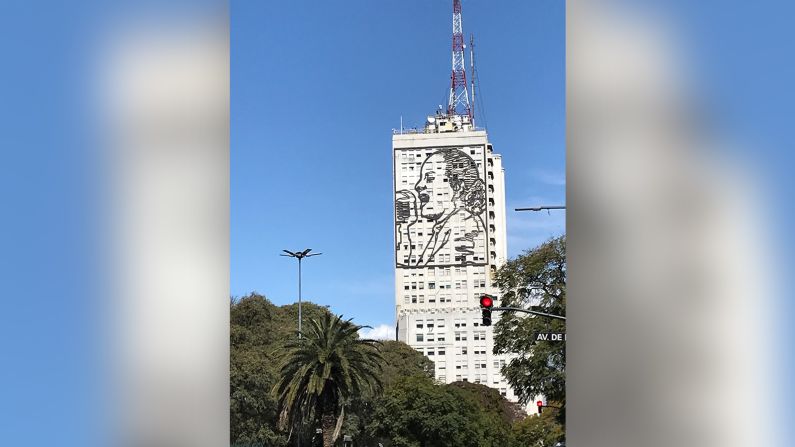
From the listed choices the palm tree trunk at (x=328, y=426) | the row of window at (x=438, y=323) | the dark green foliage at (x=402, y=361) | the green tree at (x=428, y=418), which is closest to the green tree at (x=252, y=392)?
the green tree at (x=428, y=418)

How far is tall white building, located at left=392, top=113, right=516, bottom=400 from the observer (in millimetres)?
136375

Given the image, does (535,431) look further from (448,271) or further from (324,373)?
(448,271)

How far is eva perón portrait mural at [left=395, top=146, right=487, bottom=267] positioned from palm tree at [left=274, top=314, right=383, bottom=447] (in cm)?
10294

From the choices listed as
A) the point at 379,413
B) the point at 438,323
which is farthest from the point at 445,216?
the point at 379,413

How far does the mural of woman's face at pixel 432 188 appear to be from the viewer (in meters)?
139

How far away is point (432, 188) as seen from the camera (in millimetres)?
140125

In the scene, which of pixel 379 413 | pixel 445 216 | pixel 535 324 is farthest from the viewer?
pixel 445 216

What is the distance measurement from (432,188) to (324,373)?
108 m

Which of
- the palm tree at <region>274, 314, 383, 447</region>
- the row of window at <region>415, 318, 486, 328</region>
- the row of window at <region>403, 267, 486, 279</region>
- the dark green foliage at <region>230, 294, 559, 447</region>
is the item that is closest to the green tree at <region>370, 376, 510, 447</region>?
the dark green foliage at <region>230, 294, 559, 447</region>
